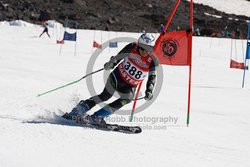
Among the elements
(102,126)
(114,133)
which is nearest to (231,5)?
(102,126)

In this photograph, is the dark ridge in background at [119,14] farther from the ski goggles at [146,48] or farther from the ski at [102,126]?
the ski at [102,126]

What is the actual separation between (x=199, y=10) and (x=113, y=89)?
49219 mm

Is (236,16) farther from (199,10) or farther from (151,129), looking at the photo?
(151,129)

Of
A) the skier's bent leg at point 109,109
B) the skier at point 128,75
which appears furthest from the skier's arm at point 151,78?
the skier's bent leg at point 109,109

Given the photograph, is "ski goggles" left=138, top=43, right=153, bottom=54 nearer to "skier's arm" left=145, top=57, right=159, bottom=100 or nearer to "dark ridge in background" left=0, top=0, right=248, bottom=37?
"skier's arm" left=145, top=57, right=159, bottom=100

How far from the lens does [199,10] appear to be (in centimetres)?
5312

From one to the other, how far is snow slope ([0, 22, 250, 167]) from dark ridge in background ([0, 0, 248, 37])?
82.6 feet

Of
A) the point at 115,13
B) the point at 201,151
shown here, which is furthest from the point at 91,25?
the point at 201,151

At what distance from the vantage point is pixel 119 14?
149 feet

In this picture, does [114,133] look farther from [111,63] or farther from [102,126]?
[111,63]

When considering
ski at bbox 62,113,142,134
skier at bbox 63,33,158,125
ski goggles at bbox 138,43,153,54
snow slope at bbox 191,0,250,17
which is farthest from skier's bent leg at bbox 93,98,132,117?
snow slope at bbox 191,0,250,17

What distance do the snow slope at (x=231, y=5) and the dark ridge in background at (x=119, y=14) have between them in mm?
2108

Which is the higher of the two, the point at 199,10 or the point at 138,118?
the point at 199,10

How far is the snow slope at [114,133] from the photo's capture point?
4320 millimetres
